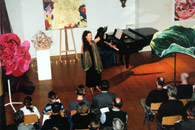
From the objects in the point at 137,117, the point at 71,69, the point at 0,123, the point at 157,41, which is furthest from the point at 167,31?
the point at 0,123

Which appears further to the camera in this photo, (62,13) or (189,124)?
(62,13)

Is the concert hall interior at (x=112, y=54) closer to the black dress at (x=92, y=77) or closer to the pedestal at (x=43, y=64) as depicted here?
the pedestal at (x=43, y=64)

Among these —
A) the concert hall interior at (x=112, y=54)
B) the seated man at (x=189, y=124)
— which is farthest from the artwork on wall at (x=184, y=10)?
the seated man at (x=189, y=124)

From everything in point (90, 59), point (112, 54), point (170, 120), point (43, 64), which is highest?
point (90, 59)

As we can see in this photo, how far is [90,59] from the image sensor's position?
23.7 ft

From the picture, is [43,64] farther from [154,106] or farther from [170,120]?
[170,120]

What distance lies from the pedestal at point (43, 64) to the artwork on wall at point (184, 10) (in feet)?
15.6

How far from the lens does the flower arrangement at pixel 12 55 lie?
643cm

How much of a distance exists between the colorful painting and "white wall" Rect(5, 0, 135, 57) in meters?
3.21

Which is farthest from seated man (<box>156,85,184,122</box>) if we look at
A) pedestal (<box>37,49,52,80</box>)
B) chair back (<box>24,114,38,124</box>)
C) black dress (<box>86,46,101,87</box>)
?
pedestal (<box>37,49,52,80</box>)

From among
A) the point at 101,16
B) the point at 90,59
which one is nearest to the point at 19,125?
the point at 90,59

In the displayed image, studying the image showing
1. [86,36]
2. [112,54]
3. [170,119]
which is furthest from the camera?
[112,54]

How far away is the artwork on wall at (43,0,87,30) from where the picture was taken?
10109 millimetres

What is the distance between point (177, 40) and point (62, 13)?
162 inches
